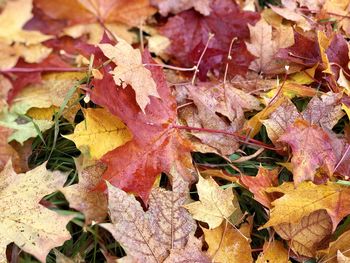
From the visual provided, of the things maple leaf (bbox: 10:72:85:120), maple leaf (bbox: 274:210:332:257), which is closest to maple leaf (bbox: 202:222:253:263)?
maple leaf (bbox: 274:210:332:257)

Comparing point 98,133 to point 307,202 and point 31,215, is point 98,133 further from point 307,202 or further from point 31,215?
point 307,202

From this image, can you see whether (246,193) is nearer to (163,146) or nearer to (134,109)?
(163,146)

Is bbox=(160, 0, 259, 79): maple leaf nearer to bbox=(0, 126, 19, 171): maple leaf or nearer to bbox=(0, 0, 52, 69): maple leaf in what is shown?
bbox=(0, 0, 52, 69): maple leaf

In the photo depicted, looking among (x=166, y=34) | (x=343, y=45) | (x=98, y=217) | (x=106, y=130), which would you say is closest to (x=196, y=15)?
(x=166, y=34)

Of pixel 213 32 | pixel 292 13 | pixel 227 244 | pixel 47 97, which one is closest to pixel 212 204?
pixel 227 244

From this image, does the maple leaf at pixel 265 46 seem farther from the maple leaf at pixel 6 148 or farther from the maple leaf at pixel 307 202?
the maple leaf at pixel 6 148

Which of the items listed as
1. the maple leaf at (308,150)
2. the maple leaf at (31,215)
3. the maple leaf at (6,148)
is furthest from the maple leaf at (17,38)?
the maple leaf at (308,150)

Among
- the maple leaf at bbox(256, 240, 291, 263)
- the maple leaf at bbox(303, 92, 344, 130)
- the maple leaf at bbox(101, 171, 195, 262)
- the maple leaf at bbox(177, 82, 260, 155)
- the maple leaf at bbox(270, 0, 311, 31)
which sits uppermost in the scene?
the maple leaf at bbox(270, 0, 311, 31)

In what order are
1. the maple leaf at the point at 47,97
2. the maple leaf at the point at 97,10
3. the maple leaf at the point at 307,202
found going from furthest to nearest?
the maple leaf at the point at 97,10, the maple leaf at the point at 47,97, the maple leaf at the point at 307,202
